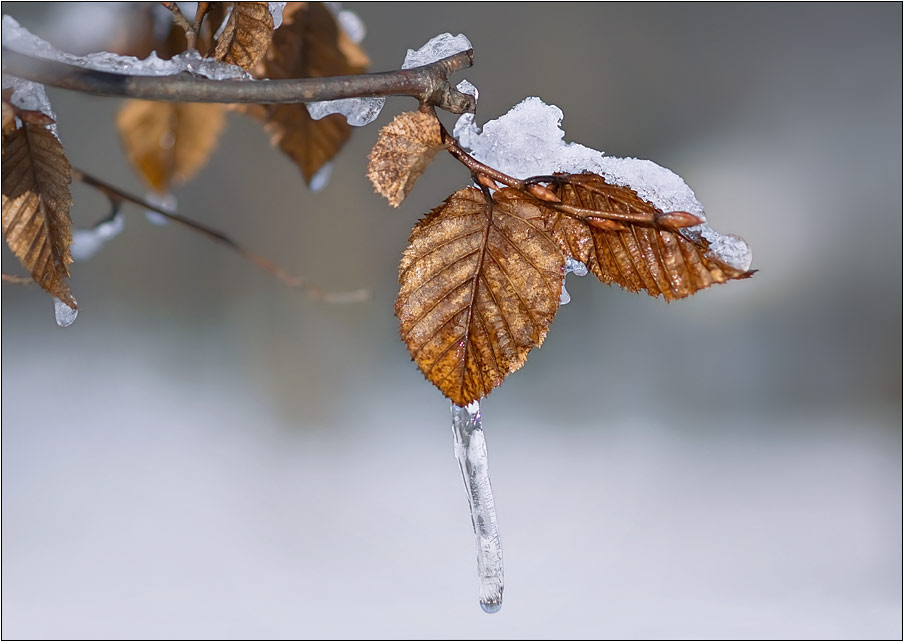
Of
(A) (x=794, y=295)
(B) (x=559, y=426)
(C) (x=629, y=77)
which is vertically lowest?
(B) (x=559, y=426)

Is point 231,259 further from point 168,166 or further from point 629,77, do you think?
point 168,166

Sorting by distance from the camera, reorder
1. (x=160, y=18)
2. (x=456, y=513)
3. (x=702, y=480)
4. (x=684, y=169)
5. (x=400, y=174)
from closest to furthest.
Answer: (x=400, y=174) → (x=160, y=18) → (x=456, y=513) → (x=702, y=480) → (x=684, y=169)

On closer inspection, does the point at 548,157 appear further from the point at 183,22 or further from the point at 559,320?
the point at 559,320

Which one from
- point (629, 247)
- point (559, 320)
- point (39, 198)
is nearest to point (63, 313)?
point (39, 198)

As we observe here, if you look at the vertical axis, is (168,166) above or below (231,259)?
below

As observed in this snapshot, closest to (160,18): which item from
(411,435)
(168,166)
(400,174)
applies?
(168,166)

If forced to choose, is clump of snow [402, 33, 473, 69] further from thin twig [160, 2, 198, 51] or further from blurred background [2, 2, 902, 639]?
blurred background [2, 2, 902, 639]
